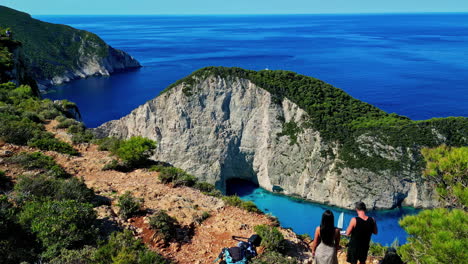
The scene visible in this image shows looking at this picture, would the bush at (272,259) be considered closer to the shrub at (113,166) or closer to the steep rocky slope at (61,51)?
the shrub at (113,166)

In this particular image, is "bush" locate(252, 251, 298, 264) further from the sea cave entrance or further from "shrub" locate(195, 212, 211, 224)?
the sea cave entrance

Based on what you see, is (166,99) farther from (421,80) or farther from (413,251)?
(421,80)

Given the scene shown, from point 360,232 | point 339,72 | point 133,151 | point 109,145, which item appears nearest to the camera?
point 360,232

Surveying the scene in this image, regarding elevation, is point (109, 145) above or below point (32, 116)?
below

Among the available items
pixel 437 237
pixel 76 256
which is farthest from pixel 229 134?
pixel 437 237

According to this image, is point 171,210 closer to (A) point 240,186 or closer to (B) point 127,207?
(B) point 127,207

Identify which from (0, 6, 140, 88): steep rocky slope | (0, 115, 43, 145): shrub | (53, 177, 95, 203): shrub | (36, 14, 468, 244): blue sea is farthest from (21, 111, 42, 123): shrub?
(0, 6, 140, 88): steep rocky slope

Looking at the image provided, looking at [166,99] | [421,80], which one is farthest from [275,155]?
[421,80]
